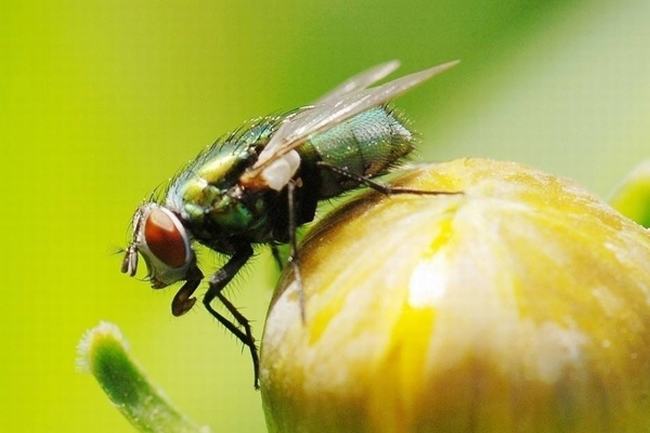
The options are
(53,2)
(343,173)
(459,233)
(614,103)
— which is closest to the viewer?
(459,233)

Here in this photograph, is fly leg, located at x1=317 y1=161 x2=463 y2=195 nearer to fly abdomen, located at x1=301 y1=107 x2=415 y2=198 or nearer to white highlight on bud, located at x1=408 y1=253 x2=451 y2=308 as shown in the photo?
fly abdomen, located at x1=301 y1=107 x2=415 y2=198

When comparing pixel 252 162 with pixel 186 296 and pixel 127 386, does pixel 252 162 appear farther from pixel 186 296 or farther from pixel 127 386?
pixel 127 386

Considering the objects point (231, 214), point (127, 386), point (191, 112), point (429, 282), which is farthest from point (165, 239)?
point (191, 112)

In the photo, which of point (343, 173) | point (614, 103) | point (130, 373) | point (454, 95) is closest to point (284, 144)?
point (343, 173)

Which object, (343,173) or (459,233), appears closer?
(459,233)

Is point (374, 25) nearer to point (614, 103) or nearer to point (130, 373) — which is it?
point (614, 103)

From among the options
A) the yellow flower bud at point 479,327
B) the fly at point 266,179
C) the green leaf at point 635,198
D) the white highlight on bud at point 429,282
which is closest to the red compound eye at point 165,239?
the fly at point 266,179
